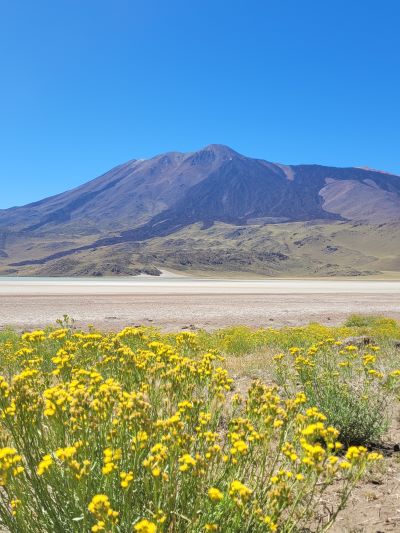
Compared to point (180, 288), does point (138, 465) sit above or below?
above

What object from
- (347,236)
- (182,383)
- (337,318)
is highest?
(347,236)

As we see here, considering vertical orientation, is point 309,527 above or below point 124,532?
below

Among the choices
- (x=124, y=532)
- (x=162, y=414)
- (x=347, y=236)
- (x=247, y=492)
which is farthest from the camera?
(x=347, y=236)

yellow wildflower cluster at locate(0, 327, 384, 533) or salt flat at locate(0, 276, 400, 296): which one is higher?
yellow wildflower cluster at locate(0, 327, 384, 533)

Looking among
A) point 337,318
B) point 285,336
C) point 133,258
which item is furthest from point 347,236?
point 285,336

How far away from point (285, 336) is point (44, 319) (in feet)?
46.3

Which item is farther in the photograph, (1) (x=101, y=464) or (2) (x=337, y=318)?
(2) (x=337, y=318)

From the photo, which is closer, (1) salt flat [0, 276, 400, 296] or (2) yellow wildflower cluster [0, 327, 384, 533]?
(2) yellow wildflower cluster [0, 327, 384, 533]

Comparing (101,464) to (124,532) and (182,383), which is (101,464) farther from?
(182,383)

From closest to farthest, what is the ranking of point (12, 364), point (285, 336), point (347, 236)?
point (12, 364) → point (285, 336) → point (347, 236)

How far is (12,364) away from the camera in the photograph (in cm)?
735

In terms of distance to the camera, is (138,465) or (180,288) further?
(180,288)

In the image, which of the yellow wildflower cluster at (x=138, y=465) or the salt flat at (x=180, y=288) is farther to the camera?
the salt flat at (x=180, y=288)

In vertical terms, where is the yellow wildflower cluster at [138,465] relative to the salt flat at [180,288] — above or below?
above
